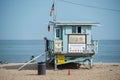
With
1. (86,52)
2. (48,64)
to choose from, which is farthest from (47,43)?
(86,52)

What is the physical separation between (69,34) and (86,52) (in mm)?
2309

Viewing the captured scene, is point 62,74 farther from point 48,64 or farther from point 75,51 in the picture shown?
point 48,64

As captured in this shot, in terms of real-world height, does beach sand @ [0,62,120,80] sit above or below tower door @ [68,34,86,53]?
below

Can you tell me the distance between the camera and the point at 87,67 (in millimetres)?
39719

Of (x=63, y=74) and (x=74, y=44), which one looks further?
(x=74, y=44)

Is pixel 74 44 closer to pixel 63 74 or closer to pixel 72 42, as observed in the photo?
pixel 72 42

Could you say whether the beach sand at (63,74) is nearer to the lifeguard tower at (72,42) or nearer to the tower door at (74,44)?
the lifeguard tower at (72,42)

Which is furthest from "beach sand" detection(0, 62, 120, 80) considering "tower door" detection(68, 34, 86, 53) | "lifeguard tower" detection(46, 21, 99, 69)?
"tower door" detection(68, 34, 86, 53)

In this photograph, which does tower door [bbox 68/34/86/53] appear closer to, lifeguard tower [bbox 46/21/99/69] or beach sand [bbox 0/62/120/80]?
lifeguard tower [bbox 46/21/99/69]

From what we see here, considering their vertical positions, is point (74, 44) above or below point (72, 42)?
below

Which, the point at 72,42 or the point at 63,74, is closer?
the point at 63,74

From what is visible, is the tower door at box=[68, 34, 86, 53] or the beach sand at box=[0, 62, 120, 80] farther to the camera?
the tower door at box=[68, 34, 86, 53]

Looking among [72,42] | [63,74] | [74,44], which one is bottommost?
[63,74]

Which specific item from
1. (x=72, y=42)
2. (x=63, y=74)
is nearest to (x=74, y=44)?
(x=72, y=42)
